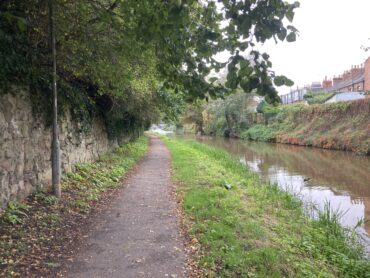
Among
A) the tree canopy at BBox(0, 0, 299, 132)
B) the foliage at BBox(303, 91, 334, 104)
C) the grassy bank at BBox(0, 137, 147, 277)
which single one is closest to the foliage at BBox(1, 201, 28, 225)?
the grassy bank at BBox(0, 137, 147, 277)

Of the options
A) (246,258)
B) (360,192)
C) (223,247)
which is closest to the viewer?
(246,258)

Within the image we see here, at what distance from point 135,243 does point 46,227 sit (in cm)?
163

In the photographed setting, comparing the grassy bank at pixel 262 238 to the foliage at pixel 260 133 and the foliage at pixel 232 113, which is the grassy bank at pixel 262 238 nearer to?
the foliage at pixel 260 133

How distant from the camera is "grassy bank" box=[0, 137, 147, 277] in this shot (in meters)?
4.94

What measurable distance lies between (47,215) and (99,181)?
3907 millimetres

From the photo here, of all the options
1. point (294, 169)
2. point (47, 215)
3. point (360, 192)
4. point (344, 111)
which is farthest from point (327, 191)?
point (344, 111)

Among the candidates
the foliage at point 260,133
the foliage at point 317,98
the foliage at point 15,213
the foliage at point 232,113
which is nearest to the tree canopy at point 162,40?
the foliage at point 15,213

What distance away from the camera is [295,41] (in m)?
3.37

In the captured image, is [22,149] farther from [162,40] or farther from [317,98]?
[317,98]

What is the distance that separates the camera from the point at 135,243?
19.5 feet

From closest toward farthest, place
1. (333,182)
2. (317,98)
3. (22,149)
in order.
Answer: (22,149), (333,182), (317,98)

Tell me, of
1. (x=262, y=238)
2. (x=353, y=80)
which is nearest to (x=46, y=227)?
(x=262, y=238)

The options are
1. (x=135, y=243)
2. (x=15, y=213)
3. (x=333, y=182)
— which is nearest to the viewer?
(x=135, y=243)

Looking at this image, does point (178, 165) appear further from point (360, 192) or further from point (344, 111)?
point (344, 111)
